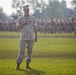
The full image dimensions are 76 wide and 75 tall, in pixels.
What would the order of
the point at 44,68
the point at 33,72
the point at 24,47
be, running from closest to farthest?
the point at 33,72, the point at 24,47, the point at 44,68

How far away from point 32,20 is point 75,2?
13347 cm

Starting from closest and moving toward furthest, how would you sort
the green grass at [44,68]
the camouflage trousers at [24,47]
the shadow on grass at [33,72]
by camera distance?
the shadow on grass at [33,72], the green grass at [44,68], the camouflage trousers at [24,47]

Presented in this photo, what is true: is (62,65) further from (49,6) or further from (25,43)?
(49,6)

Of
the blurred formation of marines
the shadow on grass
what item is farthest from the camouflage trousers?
the shadow on grass

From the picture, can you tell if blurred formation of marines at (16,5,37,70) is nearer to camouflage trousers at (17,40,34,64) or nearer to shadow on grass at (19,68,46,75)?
camouflage trousers at (17,40,34,64)

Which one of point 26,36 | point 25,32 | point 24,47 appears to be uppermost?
point 25,32

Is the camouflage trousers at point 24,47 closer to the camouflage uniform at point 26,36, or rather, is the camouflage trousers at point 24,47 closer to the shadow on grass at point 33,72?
the camouflage uniform at point 26,36

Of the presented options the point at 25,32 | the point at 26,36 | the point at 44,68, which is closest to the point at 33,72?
the point at 44,68

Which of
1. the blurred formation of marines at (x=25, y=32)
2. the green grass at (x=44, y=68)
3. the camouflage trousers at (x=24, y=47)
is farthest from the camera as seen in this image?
the camouflage trousers at (x=24, y=47)

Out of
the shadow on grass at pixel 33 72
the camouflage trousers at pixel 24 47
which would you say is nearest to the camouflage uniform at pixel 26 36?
the camouflage trousers at pixel 24 47

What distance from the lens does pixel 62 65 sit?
1538cm

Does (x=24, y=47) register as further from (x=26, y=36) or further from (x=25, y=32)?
(x=25, y=32)

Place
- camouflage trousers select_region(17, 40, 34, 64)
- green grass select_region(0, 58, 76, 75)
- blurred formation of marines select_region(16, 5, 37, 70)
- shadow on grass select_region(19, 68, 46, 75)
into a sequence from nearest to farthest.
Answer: shadow on grass select_region(19, 68, 46, 75)
green grass select_region(0, 58, 76, 75)
blurred formation of marines select_region(16, 5, 37, 70)
camouflage trousers select_region(17, 40, 34, 64)

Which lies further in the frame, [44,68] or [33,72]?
[44,68]
